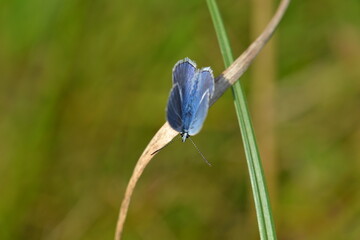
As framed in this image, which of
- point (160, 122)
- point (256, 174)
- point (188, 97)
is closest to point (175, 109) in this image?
point (188, 97)

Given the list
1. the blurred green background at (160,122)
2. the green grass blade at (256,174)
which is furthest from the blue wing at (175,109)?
the blurred green background at (160,122)

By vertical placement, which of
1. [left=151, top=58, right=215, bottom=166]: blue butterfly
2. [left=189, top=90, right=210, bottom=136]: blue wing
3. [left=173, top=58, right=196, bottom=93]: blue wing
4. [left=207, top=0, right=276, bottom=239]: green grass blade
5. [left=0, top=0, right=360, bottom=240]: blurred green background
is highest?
[left=0, top=0, right=360, bottom=240]: blurred green background

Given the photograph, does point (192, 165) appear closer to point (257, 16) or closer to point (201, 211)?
point (201, 211)

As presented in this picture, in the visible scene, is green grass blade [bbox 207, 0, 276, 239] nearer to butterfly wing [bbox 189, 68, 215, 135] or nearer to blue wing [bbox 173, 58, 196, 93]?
butterfly wing [bbox 189, 68, 215, 135]

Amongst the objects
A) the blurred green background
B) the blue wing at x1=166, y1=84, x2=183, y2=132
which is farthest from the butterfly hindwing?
the blurred green background

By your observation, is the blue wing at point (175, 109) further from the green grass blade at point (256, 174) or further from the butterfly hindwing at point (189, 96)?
the green grass blade at point (256, 174)

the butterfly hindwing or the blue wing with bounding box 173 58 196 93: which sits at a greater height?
the blue wing with bounding box 173 58 196 93
